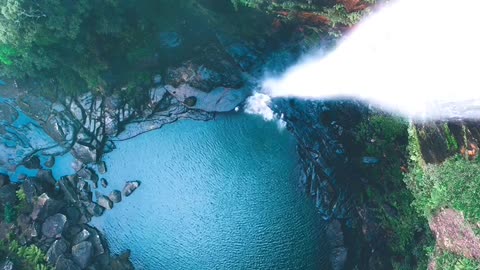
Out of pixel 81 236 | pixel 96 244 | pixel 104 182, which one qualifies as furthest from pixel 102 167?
pixel 96 244

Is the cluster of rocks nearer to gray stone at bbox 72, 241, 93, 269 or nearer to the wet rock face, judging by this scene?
gray stone at bbox 72, 241, 93, 269

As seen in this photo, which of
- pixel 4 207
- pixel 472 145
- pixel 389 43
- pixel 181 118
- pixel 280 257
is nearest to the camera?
pixel 472 145

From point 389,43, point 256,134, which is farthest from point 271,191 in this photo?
point 389,43

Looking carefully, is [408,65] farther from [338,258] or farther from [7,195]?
[7,195]

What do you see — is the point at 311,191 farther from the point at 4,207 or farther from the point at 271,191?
the point at 4,207

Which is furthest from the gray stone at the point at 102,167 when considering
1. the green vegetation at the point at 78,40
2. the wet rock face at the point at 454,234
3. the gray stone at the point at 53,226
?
the wet rock face at the point at 454,234

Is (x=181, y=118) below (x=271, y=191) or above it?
above

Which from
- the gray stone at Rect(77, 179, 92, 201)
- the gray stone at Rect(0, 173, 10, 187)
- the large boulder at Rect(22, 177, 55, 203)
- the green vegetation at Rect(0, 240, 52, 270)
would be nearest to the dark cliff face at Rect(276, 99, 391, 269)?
the gray stone at Rect(77, 179, 92, 201)
